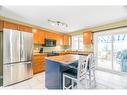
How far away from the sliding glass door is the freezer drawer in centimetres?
339

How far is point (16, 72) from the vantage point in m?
3.02

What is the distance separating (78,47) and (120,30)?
2.76 metres

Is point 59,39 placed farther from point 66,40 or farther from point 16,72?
point 16,72

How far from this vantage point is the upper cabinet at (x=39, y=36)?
4.48 metres

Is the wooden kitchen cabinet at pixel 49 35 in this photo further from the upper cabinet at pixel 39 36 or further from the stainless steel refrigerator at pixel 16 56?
the stainless steel refrigerator at pixel 16 56

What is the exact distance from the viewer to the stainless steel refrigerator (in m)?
2.79

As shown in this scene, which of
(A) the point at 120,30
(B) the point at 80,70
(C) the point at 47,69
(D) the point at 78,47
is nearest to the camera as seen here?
(B) the point at 80,70

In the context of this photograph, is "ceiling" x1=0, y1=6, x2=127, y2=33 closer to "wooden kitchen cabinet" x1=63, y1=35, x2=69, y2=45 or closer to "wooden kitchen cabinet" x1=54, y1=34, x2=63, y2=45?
"wooden kitchen cabinet" x1=54, y1=34, x2=63, y2=45

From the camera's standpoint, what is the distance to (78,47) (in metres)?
6.29

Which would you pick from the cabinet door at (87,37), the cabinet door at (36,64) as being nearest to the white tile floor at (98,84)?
the cabinet door at (36,64)

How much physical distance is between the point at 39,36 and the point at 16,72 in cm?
213

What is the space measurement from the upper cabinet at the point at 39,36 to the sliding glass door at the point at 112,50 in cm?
270
